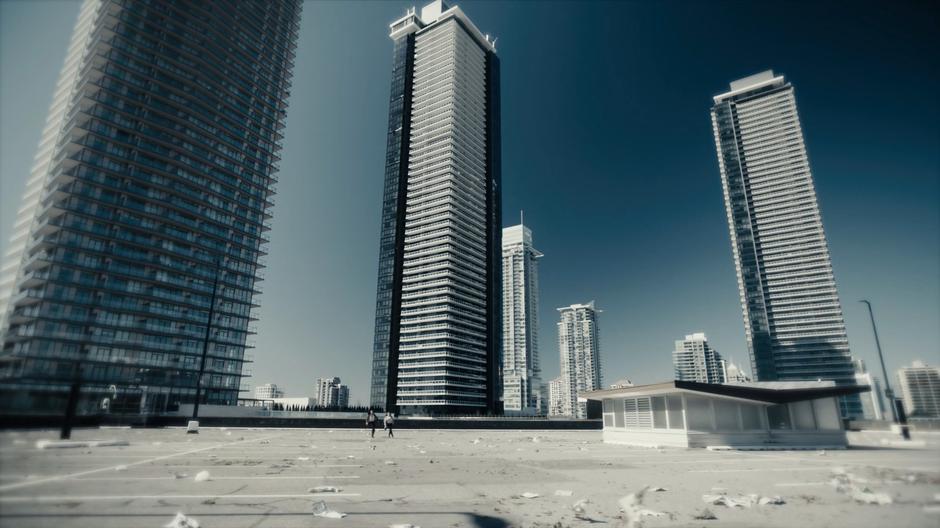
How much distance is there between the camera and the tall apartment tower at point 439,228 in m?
124

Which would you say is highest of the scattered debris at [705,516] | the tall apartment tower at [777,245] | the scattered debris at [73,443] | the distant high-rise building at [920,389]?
the tall apartment tower at [777,245]

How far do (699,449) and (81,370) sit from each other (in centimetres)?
2319

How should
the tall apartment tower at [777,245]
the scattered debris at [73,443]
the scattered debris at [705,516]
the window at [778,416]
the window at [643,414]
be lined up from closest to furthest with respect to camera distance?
1. the scattered debris at [73,443]
2. the scattered debris at [705,516]
3. the window at [778,416]
4. the window at [643,414]
5. the tall apartment tower at [777,245]

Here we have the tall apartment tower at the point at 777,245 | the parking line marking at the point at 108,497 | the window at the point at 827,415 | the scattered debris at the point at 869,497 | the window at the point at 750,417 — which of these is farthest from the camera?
the tall apartment tower at the point at 777,245

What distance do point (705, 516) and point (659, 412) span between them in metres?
18.2

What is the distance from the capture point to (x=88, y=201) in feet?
14.1

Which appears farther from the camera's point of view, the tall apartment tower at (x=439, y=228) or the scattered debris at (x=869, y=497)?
the tall apartment tower at (x=439, y=228)

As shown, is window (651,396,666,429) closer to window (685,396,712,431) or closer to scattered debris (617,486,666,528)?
window (685,396,712,431)

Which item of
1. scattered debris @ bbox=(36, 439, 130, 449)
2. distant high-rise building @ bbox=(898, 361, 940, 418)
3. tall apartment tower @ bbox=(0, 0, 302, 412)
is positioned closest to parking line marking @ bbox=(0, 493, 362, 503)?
scattered debris @ bbox=(36, 439, 130, 449)

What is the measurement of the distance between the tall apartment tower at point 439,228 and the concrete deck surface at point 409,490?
111 meters

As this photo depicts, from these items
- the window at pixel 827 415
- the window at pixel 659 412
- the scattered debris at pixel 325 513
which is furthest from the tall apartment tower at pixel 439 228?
the scattered debris at pixel 325 513

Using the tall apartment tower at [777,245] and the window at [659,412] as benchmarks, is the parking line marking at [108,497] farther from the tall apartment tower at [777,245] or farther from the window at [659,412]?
the tall apartment tower at [777,245]

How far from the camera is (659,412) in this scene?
73.8 feet

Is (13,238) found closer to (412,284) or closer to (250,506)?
(250,506)
